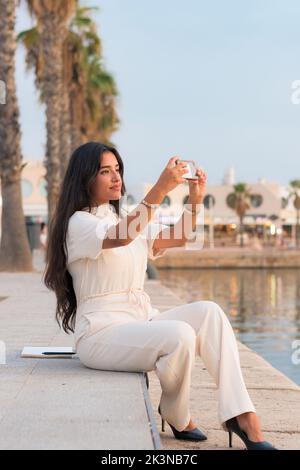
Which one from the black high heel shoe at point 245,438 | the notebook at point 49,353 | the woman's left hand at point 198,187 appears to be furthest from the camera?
the notebook at point 49,353

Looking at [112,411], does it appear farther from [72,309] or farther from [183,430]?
[72,309]

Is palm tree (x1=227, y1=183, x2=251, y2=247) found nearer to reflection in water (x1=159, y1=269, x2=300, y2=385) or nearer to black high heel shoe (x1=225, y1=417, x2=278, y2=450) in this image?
reflection in water (x1=159, y1=269, x2=300, y2=385)

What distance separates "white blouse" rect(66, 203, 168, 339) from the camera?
190 inches

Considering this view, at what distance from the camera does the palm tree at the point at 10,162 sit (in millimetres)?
19531

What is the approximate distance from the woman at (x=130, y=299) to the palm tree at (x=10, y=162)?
14.9 m

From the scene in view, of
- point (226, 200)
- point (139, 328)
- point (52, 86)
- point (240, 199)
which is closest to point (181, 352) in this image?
point (139, 328)

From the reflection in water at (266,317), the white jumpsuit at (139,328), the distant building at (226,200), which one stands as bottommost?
the distant building at (226,200)

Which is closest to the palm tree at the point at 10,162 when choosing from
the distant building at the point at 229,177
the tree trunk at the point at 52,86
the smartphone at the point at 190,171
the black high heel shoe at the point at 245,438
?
the tree trunk at the point at 52,86

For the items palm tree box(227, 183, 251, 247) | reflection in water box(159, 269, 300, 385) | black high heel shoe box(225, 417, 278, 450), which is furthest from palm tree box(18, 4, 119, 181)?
palm tree box(227, 183, 251, 247)

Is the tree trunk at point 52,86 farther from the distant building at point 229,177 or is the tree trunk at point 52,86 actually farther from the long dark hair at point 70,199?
→ the distant building at point 229,177

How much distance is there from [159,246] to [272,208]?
8377cm

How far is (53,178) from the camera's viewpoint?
86.6 feet

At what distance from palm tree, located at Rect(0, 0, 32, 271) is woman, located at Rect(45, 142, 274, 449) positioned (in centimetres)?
1486

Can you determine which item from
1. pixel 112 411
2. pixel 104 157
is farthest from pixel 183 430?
pixel 104 157
